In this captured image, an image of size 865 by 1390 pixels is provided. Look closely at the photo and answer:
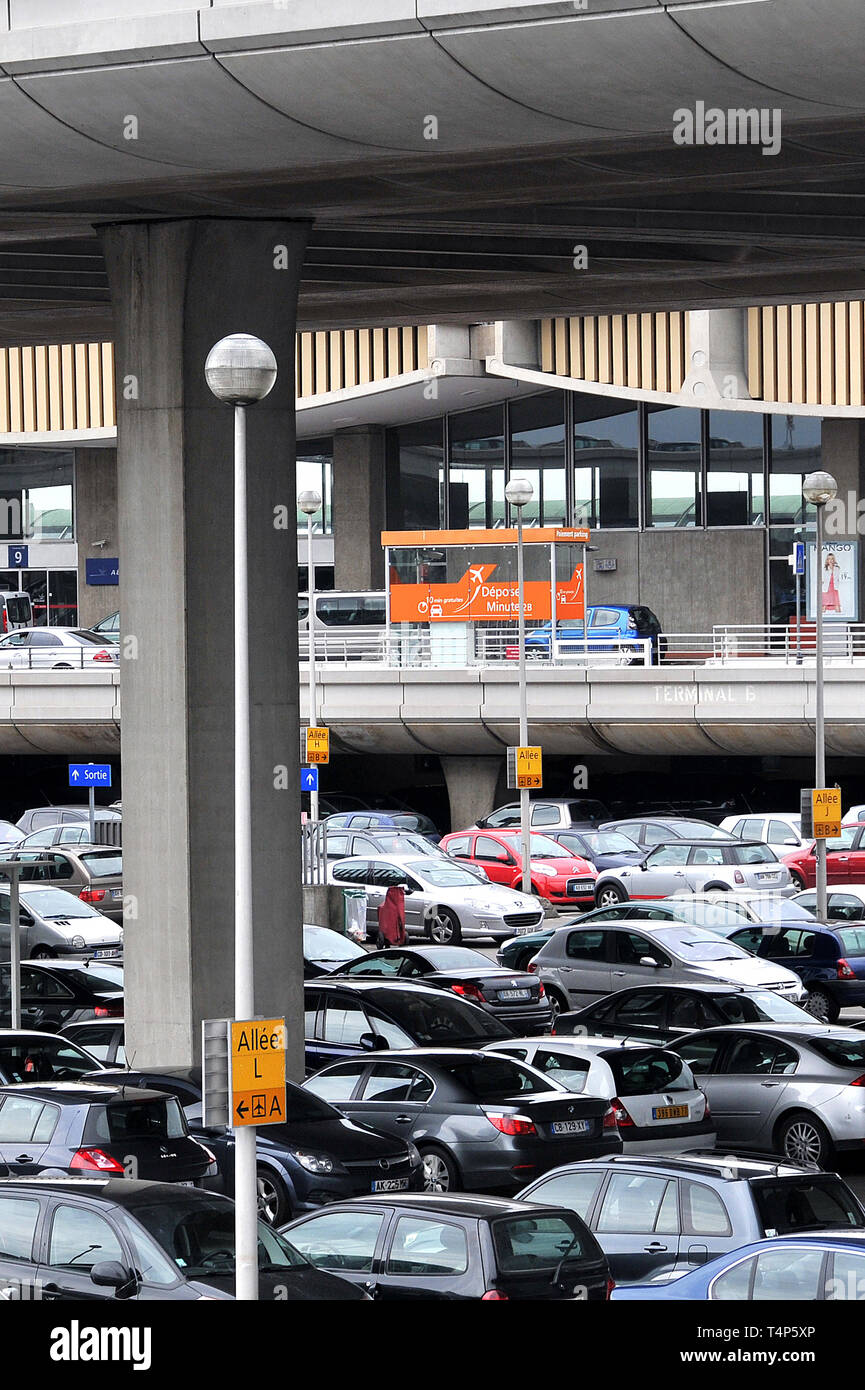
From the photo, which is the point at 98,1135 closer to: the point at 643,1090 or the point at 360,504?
the point at 643,1090

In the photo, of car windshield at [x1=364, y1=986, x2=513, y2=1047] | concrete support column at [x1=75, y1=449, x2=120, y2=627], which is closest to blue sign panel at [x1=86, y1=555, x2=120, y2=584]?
concrete support column at [x1=75, y1=449, x2=120, y2=627]

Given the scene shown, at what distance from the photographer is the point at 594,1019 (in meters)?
22.2

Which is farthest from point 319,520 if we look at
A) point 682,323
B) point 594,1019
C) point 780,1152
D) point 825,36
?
point 825,36

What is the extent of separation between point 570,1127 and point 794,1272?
20.4 feet

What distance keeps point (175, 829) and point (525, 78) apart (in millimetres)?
7514

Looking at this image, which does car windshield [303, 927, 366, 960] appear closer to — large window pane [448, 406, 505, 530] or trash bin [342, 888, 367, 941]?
trash bin [342, 888, 367, 941]

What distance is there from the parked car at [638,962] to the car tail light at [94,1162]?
1174 cm

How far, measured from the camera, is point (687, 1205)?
1233 centimetres

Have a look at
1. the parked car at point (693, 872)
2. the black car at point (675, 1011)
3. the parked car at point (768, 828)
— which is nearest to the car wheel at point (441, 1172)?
the black car at point (675, 1011)

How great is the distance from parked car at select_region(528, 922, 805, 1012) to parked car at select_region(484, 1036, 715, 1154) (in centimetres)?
719

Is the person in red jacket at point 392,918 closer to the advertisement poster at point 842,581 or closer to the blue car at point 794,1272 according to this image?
the blue car at point 794,1272

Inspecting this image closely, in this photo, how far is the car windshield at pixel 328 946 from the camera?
26.5m

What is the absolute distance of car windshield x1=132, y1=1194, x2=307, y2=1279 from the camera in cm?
1092
